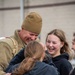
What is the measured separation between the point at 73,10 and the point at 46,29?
114cm

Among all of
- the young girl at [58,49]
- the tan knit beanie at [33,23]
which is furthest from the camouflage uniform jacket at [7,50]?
the young girl at [58,49]

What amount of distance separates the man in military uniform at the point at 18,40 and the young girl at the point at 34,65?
12.3 inches

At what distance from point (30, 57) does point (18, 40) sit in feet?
1.76

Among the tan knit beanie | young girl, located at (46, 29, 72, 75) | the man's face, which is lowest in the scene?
young girl, located at (46, 29, 72, 75)

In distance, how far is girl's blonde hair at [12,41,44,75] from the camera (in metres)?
2.06

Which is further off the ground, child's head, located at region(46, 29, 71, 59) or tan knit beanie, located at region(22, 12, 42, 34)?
tan knit beanie, located at region(22, 12, 42, 34)

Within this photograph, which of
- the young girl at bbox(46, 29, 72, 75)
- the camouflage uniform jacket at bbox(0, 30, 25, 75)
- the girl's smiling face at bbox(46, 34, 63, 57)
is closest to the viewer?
the camouflage uniform jacket at bbox(0, 30, 25, 75)

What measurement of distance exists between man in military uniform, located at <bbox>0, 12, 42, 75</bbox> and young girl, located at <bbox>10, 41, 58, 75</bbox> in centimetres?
31

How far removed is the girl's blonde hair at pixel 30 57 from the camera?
6.76 feet

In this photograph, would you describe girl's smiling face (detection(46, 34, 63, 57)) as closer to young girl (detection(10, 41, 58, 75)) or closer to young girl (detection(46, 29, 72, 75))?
young girl (detection(46, 29, 72, 75))

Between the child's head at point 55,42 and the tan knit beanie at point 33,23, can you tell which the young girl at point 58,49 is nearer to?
the child's head at point 55,42

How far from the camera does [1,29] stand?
970 cm

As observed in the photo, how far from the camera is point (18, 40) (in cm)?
261

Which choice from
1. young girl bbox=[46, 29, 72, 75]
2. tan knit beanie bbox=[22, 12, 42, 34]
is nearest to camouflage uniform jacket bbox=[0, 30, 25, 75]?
tan knit beanie bbox=[22, 12, 42, 34]
